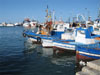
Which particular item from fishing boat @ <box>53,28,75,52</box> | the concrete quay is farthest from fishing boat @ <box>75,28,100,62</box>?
the concrete quay

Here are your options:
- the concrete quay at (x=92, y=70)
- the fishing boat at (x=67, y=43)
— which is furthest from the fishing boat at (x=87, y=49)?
the concrete quay at (x=92, y=70)

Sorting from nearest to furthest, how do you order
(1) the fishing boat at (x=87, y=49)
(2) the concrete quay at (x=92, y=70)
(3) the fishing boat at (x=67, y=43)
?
(2) the concrete quay at (x=92, y=70) → (1) the fishing boat at (x=87, y=49) → (3) the fishing boat at (x=67, y=43)

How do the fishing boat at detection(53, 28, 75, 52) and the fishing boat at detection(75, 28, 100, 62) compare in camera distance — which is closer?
the fishing boat at detection(75, 28, 100, 62)

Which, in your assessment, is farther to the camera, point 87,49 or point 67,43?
point 67,43

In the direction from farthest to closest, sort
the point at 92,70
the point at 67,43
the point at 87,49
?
1. the point at 67,43
2. the point at 87,49
3. the point at 92,70

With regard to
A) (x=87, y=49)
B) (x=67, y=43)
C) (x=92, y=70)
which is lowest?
(x=92, y=70)

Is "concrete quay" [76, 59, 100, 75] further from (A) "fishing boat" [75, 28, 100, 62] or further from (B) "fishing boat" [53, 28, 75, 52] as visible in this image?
(B) "fishing boat" [53, 28, 75, 52]

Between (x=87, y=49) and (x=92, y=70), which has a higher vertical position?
(x=87, y=49)

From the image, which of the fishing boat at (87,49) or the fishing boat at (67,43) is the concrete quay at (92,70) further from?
the fishing boat at (67,43)

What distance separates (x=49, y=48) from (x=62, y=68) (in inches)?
502

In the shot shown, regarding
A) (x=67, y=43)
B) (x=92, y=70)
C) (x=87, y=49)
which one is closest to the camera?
(x=92, y=70)

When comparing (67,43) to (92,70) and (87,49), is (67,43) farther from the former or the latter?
(92,70)

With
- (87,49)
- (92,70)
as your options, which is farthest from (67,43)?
(92,70)

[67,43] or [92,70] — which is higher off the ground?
[67,43]
